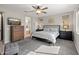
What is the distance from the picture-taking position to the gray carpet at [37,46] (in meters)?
1.98

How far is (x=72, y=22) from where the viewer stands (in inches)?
79.1

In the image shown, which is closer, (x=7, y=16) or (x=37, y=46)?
(x=7, y=16)

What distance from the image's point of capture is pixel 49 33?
215cm

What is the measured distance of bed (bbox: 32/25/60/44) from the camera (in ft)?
6.92

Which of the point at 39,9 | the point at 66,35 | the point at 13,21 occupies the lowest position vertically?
the point at 66,35

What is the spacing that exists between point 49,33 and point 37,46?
1.27 ft

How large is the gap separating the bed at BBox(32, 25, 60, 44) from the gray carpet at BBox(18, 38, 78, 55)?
0.13 metres

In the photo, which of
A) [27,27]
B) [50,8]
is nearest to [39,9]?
[50,8]

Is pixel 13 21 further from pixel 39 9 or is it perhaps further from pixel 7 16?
pixel 39 9

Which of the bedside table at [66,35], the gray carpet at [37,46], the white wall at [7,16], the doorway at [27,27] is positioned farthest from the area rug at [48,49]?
the white wall at [7,16]
